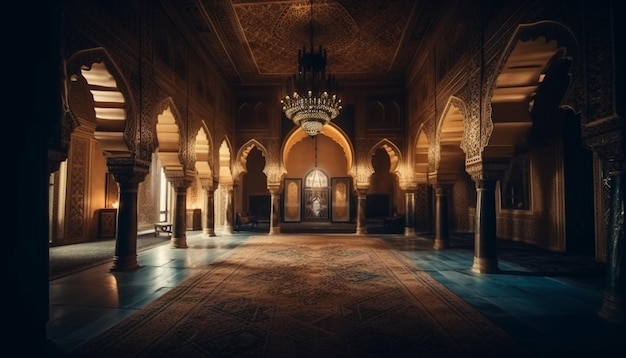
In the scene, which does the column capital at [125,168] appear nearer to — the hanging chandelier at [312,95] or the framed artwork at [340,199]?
the hanging chandelier at [312,95]

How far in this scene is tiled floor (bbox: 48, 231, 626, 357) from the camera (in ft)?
9.63

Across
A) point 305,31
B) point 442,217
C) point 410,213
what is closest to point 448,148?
point 442,217

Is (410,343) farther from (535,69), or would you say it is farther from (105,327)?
(535,69)

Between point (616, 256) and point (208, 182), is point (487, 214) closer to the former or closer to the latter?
point (616, 256)

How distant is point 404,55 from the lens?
31.3 ft

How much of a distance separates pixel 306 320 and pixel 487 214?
3.83 m

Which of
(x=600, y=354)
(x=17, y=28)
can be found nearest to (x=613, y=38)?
(x=600, y=354)

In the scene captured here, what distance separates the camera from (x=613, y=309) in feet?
10.6

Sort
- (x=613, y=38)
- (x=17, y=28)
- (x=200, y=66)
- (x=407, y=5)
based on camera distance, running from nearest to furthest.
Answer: (x=17, y=28)
(x=613, y=38)
(x=407, y=5)
(x=200, y=66)

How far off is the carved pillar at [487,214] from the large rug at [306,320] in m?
1.08

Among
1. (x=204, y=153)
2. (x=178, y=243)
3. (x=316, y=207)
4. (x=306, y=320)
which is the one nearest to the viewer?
(x=306, y=320)

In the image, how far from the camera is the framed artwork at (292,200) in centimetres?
1666

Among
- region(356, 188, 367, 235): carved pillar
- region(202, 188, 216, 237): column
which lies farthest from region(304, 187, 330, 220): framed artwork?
region(202, 188, 216, 237): column

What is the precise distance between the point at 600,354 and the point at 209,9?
8097 mm
